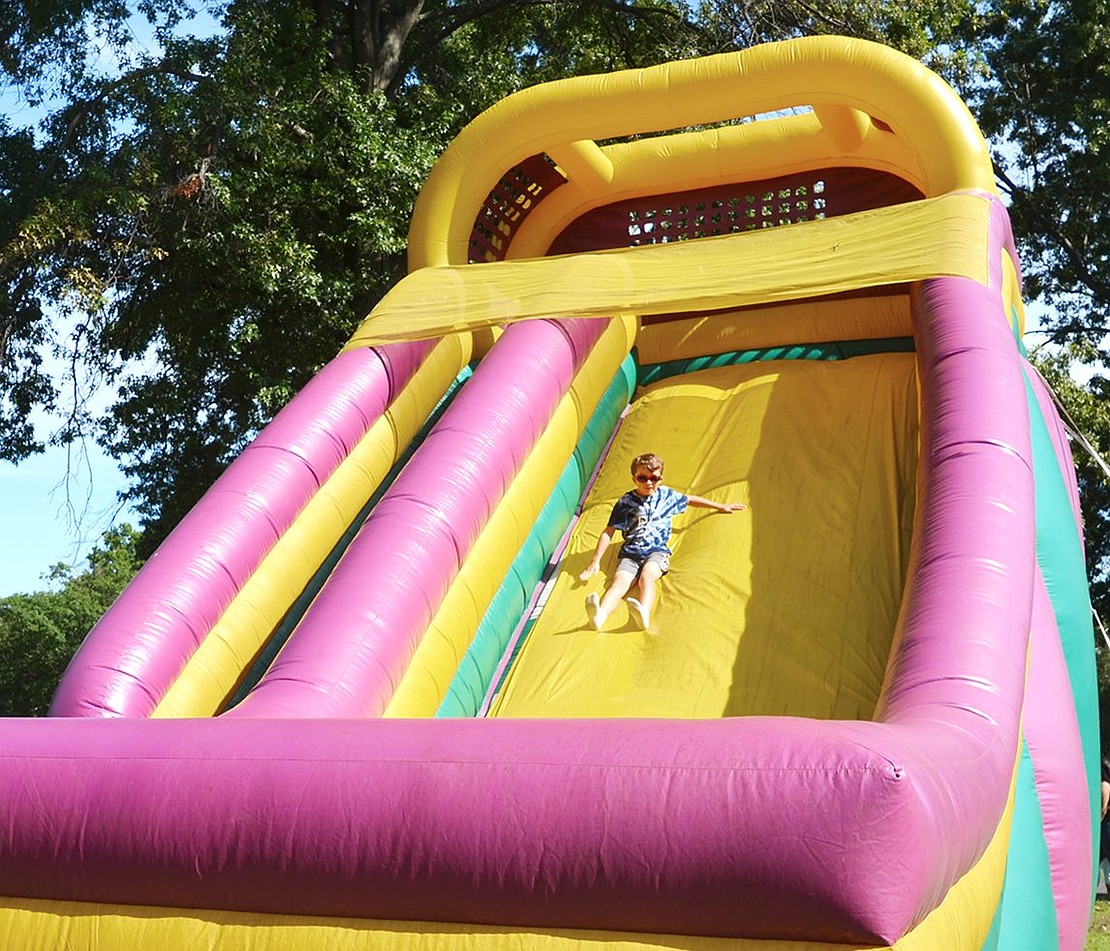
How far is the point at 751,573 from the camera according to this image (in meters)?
4.86

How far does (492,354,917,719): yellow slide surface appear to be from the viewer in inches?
169

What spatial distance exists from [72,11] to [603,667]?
7.40 meters

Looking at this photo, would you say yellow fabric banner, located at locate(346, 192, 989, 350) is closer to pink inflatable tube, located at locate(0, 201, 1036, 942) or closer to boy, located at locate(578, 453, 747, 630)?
boy, located at locate(578, 453, 747, 630)

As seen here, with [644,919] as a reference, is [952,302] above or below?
above

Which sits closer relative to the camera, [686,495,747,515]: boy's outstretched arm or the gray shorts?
the gray shorts

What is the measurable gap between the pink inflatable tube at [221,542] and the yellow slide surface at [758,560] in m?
1.03

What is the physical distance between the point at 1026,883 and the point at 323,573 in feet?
9.63

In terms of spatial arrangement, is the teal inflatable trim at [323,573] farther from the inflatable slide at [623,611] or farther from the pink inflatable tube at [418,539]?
the pink inflatable tube at [418,539]

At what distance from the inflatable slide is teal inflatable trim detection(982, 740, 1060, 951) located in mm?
23

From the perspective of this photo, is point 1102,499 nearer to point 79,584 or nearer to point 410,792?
point 410,792

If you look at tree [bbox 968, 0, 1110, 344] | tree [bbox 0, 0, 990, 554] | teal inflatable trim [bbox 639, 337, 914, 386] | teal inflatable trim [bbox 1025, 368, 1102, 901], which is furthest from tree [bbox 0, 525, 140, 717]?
teal inflatable trim [bbox 1025, 368, 1102, 901]

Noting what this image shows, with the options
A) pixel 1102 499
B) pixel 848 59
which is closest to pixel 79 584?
pixel 1102 499

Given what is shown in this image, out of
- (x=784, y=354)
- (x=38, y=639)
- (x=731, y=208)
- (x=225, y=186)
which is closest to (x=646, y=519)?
(x=784, y=354)

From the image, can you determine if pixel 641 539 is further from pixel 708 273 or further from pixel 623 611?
pixel 708 273
